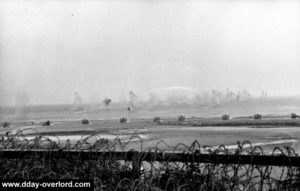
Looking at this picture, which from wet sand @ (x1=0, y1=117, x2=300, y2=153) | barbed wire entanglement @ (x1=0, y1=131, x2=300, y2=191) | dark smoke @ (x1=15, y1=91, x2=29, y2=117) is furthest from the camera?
wet sand @ (x1=0, y1=117, x2=300, y2=153)

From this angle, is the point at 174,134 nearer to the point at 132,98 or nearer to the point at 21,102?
the point at 132,98

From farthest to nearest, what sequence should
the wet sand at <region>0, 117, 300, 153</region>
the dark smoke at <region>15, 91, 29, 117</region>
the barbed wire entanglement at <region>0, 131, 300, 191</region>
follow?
the wet sand at <region>0, 117, 300, 153</region>
the dark smoke at <region>15, 91, 29, 117</region>
the barbed wire entanglement at <region>0, 131, 300, 191</region>

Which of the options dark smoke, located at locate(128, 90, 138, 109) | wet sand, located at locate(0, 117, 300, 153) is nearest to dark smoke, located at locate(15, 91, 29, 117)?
wet sand, located at locate(0, 117, 300, 153)

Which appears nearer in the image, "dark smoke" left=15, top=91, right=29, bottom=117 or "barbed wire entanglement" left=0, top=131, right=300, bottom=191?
"barbed wire entanglement" left=0, top=131, right=300, bottom=191

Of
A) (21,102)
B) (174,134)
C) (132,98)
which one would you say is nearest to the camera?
(21,102)

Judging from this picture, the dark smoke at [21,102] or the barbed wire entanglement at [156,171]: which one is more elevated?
the dark smoke at [21,102]

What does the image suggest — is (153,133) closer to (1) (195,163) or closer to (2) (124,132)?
(2) (124,132)

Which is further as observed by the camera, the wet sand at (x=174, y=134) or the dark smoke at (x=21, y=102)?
the wet sand at (x=174, y=134)

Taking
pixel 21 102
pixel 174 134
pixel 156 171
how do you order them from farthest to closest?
pixel 174 134, pixel 21 102, pixel 156 171

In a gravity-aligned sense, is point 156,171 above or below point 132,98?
below

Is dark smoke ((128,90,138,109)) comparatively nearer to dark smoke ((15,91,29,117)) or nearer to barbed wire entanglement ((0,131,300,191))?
dark smoke ((15,91,29,117))

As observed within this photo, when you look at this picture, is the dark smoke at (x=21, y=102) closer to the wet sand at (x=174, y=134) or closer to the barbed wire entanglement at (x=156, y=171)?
the wet sand at (x=174, y=134)

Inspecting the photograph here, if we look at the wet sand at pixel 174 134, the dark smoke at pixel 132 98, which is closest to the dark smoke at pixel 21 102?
the wet sand at pixel 174 134

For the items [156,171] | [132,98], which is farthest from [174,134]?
[156,171]
